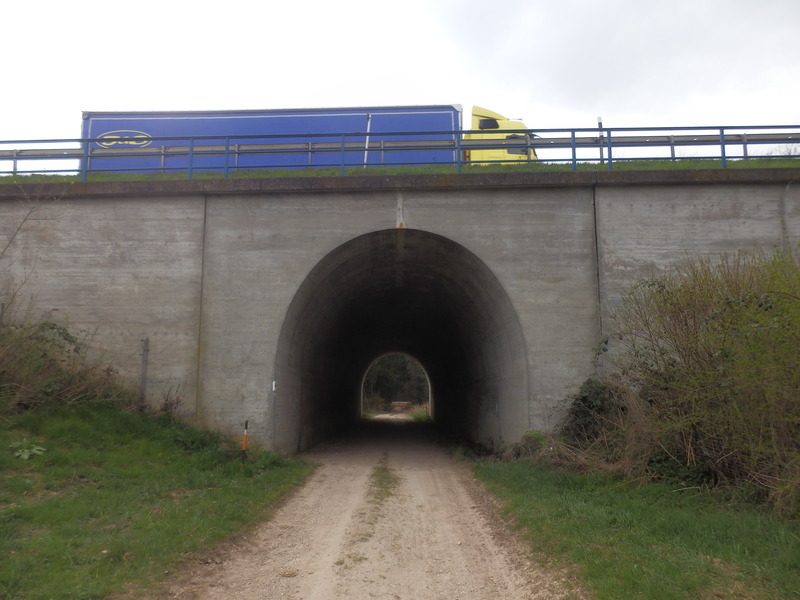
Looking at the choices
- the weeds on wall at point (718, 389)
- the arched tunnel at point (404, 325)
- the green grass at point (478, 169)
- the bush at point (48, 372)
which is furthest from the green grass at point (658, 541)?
the green grass at point (478, 169)

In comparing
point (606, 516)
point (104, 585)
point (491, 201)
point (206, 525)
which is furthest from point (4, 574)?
point (491, 201)

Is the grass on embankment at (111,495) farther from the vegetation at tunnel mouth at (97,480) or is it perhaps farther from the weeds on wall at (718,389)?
the weeds on wall at (718,389)

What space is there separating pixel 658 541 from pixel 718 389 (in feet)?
7.75

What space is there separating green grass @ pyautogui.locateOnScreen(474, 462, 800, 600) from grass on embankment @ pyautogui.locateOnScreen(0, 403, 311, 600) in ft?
12.3

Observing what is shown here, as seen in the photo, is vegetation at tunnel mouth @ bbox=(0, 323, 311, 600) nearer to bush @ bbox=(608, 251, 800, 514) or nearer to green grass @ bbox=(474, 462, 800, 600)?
green grass @ bbox=(474, 462, 800, 600)

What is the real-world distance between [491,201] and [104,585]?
32.4 ft

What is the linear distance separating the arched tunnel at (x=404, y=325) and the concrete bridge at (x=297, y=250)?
15 centimetres

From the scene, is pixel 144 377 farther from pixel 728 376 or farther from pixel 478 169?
pixel 728 376

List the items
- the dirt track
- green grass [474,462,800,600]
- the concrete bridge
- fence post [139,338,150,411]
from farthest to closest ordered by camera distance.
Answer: the concrete bridge
fence post [139,338,150,411]
the dirt track
green grass [474,462,800,600]

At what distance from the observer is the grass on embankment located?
5538 millimetres

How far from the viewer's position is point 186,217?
12.8m

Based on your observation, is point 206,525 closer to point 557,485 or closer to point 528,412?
point 557,485

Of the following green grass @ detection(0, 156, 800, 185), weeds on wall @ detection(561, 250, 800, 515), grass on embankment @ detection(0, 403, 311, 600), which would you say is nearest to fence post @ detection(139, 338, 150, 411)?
grass on embankment @ detection(0, 403, 311, 600)

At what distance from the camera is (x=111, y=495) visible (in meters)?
7.96
